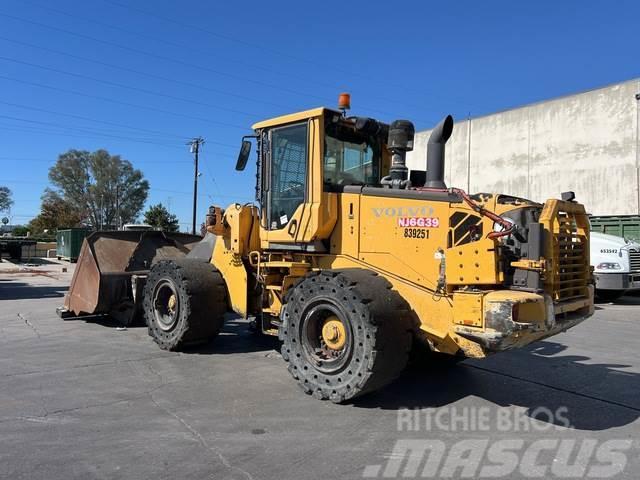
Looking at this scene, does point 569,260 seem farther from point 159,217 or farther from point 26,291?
point 159,217

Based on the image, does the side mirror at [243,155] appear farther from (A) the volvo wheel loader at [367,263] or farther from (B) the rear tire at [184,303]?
(B) the rear tire at [184,303]

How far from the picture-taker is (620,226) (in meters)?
17.7

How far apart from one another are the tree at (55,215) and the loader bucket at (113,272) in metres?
65.0

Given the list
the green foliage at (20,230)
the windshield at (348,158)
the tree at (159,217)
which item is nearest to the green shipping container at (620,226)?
the windshield at (348,158)

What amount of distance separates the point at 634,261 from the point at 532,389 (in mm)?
10762

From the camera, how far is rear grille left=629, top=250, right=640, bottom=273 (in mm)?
14344

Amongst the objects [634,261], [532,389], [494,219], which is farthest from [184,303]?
[634,261]

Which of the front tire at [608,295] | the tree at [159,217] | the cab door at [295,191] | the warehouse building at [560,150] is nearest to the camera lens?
the cab door at [295,191]

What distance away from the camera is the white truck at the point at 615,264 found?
14.0 meters

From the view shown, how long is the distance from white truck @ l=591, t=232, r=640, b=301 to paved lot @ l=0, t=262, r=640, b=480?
7291 millimetres

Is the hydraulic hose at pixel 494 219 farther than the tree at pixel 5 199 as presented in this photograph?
No

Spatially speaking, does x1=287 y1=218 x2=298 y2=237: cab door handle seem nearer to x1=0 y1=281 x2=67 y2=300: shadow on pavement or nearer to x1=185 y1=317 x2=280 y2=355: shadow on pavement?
x1=185 y1=317 x2=280 y2=355: shadow on pavement

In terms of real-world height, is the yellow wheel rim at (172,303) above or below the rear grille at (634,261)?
below

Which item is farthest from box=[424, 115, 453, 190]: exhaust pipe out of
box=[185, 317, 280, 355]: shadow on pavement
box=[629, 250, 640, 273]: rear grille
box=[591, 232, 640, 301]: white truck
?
box=[629, 250, 640, 273]: rear grille
